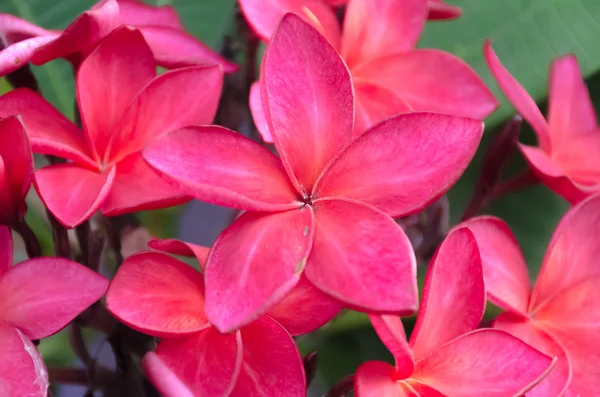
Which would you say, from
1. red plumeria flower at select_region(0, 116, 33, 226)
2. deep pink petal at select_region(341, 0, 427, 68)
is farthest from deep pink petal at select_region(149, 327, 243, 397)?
deep pink petal at select_region(341, 0, 427, 68)

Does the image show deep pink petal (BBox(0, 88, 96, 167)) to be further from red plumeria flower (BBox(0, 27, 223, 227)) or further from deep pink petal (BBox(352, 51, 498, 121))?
deep pink petal (BBox(352, 51, 498, 121))

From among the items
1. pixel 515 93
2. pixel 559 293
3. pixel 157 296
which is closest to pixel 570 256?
pixel 559 293

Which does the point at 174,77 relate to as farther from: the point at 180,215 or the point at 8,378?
the point at 180,215

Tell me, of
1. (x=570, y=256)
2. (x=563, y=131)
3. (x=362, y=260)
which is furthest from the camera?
(x=563, y=131)

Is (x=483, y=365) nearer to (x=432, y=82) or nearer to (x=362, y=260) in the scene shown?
(x=362, y=260)

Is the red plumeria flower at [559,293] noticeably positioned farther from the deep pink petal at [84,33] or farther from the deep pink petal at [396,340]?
the deep pink petal at [84,33]

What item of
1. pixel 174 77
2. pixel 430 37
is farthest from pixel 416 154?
pixel 430 37

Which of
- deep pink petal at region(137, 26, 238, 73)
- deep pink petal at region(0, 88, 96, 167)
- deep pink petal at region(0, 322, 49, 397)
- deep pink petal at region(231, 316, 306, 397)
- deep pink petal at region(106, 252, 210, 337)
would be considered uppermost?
deep pink petal at region(137, 26, 238, 73)

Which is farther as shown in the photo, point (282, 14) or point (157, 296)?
point (282, 14)
